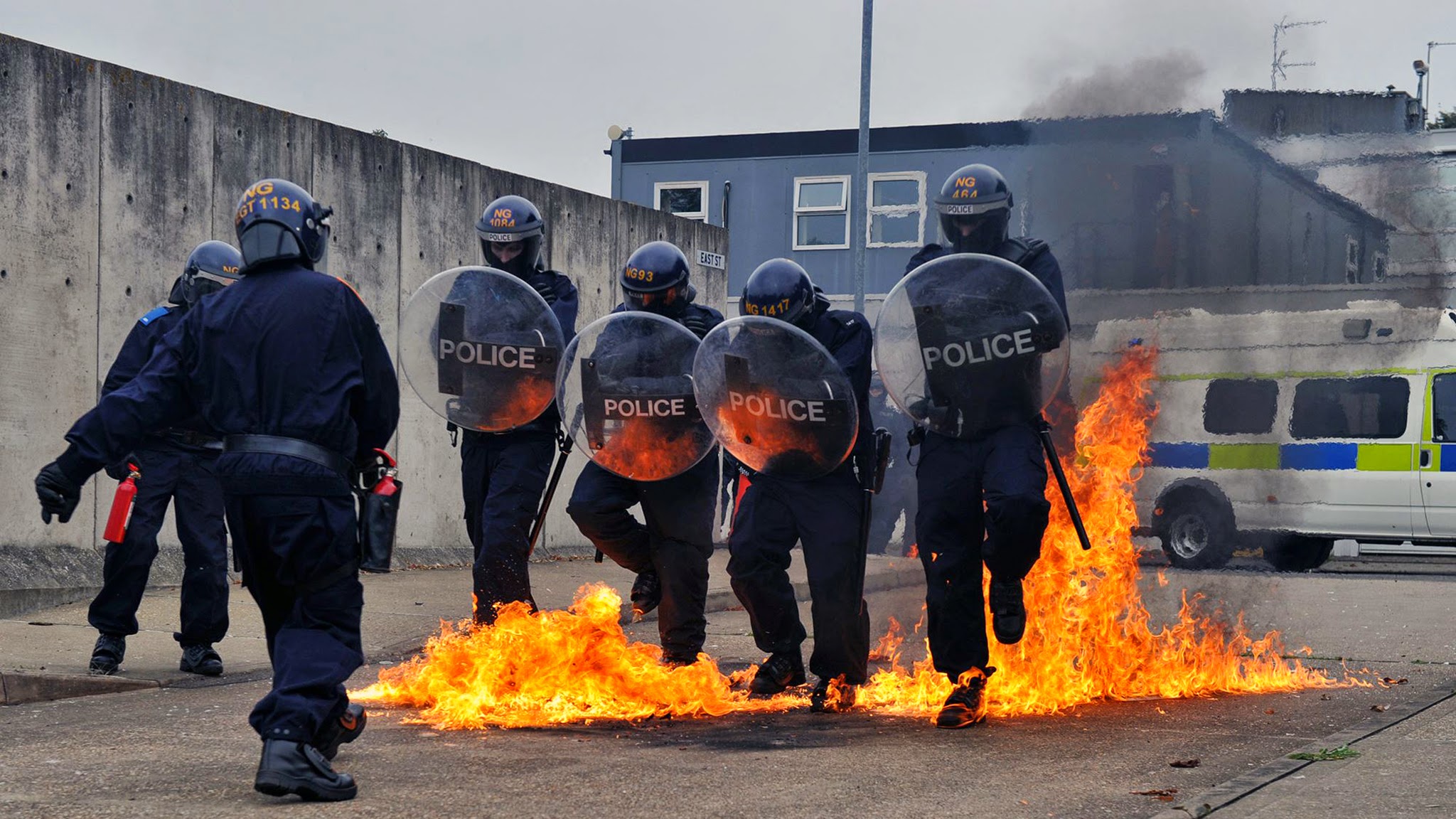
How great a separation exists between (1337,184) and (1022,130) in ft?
7.34

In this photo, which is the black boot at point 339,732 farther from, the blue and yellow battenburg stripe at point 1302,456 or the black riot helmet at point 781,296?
the blue and yellow battenburg stripe at point 1302,456

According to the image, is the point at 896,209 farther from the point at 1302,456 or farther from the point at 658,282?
the point at 658,282

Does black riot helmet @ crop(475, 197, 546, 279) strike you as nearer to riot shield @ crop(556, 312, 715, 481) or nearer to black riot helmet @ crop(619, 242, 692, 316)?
black riot helmet @ crop(619, 242, 692, 316)

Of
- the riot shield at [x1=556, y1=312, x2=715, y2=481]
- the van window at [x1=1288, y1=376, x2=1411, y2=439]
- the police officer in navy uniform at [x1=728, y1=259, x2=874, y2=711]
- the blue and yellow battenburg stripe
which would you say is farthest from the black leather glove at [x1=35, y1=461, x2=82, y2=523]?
the van window at [x1=1288, y1=376, x2=1411, y2=439]

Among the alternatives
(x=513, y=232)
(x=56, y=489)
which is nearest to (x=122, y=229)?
(x=513, y=232)

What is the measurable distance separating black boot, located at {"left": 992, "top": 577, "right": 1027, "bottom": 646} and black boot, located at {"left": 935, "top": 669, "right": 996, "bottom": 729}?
19 cm

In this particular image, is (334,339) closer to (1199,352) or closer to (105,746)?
(105,746)

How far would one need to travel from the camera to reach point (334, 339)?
15.3ft

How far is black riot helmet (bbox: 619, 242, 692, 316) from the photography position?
688cm

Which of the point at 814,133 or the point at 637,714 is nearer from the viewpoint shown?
the point at 637,714

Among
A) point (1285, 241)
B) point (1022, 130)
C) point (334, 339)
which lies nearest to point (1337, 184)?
point (1285, 241)

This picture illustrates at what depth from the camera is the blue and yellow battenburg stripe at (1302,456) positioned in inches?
635

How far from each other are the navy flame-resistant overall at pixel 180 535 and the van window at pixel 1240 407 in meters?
12.0

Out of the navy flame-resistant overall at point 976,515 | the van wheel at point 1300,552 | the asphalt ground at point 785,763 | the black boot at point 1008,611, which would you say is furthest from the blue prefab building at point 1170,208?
the van wheel at point 1300,552
